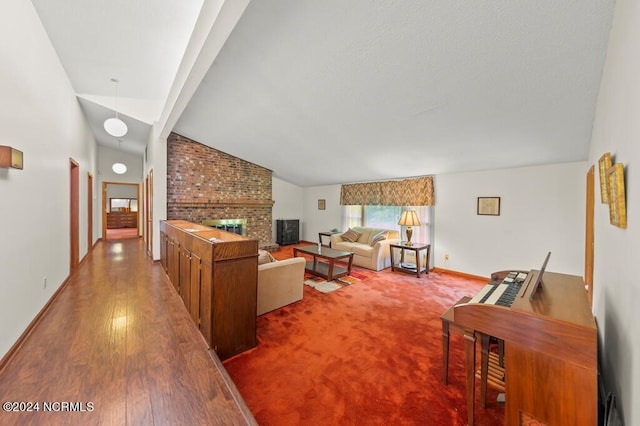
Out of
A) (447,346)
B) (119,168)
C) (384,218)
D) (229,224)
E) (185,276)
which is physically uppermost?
(119,168)

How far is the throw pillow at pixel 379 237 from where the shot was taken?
209 inches

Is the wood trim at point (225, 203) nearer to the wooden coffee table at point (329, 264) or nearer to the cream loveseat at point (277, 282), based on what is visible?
the wooden coffee table at point (329, 264)

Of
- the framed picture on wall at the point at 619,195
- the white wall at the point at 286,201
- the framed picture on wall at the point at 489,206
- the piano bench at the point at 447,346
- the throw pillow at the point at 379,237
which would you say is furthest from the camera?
the white wall at the point at 286,201

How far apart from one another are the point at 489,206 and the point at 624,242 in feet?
11.2

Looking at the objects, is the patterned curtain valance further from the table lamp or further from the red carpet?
the red carpet

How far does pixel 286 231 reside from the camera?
7.71m

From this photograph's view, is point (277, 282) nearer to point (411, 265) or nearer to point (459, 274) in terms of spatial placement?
point (411, 265)

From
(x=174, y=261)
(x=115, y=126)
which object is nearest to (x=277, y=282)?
(x=174, y=261)

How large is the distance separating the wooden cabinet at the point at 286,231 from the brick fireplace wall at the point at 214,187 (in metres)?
0.42

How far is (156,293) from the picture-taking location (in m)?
3.36

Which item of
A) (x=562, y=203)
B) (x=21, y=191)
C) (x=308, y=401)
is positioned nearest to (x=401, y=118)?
(x=562, y=203)

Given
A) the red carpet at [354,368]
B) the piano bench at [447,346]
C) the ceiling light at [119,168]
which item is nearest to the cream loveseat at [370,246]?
the red carpet at [354,368]

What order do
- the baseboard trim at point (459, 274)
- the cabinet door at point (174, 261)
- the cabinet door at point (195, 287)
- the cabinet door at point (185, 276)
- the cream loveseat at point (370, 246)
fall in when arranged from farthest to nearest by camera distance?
the cream loveseat at point (370, 246), the baseboard trim at point (459, 274), the cabinet door at point (174, 261), the cabinet door at point (185, 276), the cabinet door at point (195, 287)

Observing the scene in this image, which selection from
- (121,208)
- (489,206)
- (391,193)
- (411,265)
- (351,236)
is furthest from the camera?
(121,208)
